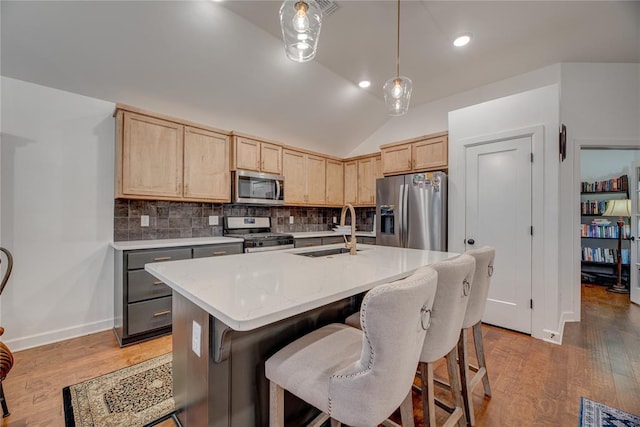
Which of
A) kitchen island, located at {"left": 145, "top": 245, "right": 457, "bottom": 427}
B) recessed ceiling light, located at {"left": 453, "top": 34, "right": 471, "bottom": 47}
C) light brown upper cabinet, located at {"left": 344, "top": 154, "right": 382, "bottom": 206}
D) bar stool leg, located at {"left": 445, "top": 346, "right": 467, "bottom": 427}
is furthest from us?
light brown upper cabinet, located at {"left": 344, "top": 154, "right": 382, "bottom": 206}

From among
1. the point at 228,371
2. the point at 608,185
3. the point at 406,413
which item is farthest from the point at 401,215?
the point at 608,185

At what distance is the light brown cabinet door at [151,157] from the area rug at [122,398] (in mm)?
1628

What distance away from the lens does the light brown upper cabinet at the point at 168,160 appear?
2.63 m

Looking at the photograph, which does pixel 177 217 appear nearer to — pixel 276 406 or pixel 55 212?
pixel 55 212

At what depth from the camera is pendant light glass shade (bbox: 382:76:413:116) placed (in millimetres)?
2264

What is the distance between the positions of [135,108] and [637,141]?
5406 millimetres

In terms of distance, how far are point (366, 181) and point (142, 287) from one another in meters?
3.53

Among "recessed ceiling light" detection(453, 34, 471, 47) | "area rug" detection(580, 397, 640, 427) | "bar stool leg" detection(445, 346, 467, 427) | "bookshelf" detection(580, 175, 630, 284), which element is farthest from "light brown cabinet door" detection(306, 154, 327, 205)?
"bookshelf" detection(580, 175, 630, 284)

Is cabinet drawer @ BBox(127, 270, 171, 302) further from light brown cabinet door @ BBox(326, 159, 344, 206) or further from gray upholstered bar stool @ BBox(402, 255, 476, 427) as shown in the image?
light brown cabinet door @ BBox(326, 159, 344, 206)

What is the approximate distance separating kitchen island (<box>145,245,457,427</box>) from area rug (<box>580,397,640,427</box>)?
1.39 metres

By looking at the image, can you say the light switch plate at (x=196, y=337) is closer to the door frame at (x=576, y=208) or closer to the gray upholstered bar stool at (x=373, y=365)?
the gray upholstered bar stool at (x=373, y=365)

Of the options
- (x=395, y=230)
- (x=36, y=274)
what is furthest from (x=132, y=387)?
(x=395, y=230)

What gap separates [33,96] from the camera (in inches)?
95.5

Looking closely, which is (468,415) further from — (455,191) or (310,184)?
(310,184)
